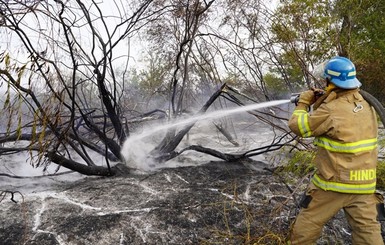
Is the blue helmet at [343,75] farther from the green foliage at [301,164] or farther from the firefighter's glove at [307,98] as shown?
the green foliage at [301,164]

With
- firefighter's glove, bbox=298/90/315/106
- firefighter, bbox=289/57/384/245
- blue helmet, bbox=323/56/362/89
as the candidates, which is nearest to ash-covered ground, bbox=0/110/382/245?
firefighter, bbox=289/57/384/245

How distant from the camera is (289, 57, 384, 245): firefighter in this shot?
232cm

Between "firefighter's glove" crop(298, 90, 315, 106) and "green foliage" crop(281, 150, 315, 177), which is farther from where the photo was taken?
"green foliage" crop(281, 150, 315, 177)

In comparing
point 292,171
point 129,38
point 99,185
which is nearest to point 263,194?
point 292,171

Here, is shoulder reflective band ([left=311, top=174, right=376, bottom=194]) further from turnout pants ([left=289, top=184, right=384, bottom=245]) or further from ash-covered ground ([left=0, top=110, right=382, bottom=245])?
ash-covered ground ([left=0, top=110, right=382, bottom=245])

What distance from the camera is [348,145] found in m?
2.32

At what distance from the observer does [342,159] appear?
92.6 inches

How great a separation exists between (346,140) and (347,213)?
572mm

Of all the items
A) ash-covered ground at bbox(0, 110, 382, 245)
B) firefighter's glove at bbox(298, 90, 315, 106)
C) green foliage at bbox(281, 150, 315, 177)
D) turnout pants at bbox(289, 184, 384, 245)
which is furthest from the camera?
green foliage at bbox(281, 150, 315, 177)

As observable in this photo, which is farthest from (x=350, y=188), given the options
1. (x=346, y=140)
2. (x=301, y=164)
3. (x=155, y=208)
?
(x=301, y=164)

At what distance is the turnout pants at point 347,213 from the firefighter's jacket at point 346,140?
0.26 ft

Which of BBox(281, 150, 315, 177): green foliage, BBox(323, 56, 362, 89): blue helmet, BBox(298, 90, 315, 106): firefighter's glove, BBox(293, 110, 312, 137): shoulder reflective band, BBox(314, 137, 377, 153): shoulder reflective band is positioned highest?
BBox(323, 56, 362, 89): blue helmet

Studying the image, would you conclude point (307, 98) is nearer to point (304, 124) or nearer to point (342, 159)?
point (304, 124)

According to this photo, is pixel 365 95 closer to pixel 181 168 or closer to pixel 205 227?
pixel 205 227
